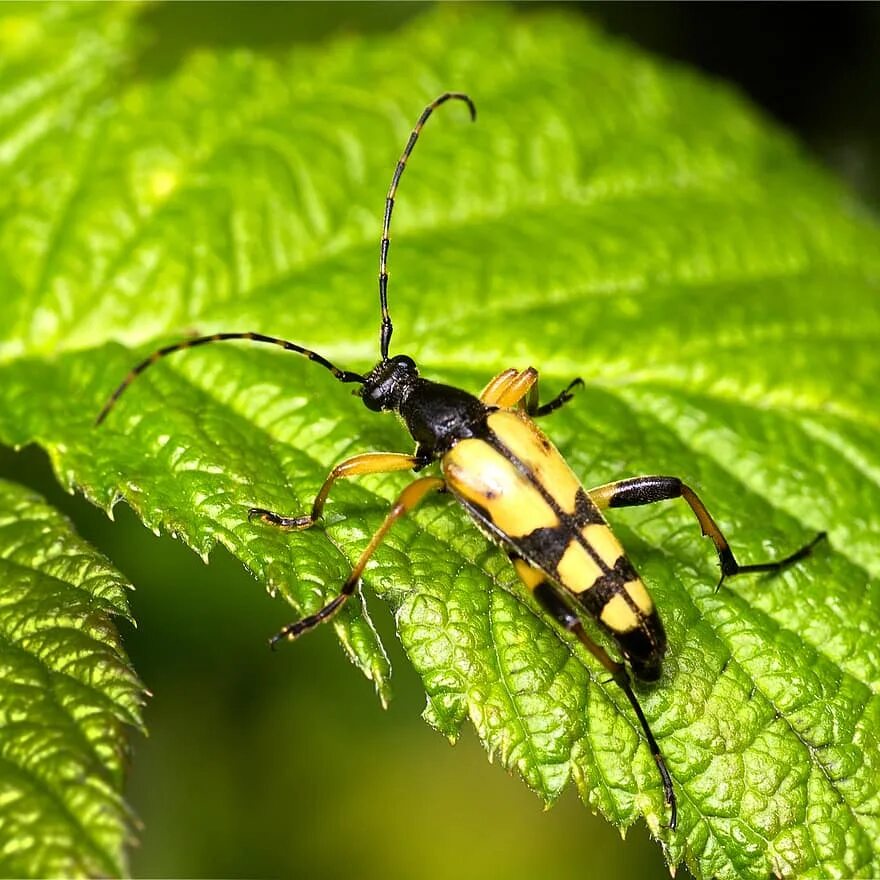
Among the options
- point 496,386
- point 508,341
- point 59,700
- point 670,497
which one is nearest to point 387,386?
point 496,386

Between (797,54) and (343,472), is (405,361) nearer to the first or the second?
(343,472)

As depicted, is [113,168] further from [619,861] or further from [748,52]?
[748,52]

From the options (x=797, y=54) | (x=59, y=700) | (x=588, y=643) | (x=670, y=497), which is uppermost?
(x=797, y=54)

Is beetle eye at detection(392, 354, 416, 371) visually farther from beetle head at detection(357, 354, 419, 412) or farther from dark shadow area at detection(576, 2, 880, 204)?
dark shadow area at detection(576, 2, 880, 204)

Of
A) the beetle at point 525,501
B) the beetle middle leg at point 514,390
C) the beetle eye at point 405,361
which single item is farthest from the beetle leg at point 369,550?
the beetle eye at point 405,361

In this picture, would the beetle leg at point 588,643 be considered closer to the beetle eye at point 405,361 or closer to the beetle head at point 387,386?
the beetle head at point 387,386
